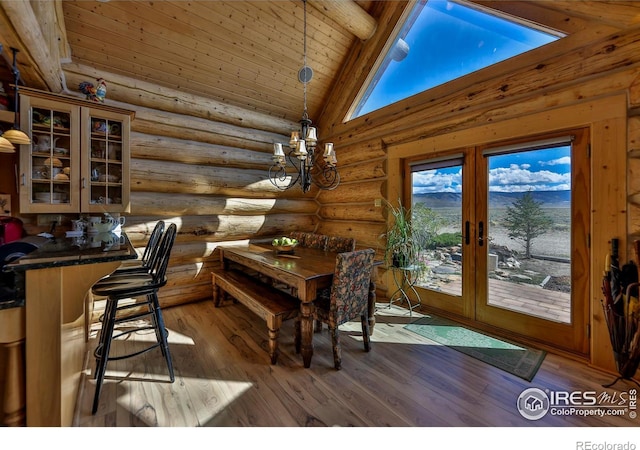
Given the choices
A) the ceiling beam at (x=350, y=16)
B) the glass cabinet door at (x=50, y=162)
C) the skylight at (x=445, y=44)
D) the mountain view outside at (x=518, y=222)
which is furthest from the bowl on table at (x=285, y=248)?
the ceiling beam at (x=350, y=16)

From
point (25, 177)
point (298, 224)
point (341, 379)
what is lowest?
point (341, 379)

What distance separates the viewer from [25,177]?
2162 millimetres

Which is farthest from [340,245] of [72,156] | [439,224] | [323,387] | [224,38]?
[224,38]

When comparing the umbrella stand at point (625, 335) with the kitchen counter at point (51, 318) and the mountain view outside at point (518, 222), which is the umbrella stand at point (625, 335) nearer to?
the mountain view outside at point (518, 222)

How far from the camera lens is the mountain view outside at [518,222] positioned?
234 centimetres

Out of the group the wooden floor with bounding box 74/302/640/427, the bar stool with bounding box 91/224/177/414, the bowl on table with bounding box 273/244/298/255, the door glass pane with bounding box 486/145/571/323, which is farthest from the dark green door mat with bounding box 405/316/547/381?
the bar stool with bounding box 91/224/177/414

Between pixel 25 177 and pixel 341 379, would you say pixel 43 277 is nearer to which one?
pixel 25 177

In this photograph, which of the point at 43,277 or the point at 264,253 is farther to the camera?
the point at 264,253

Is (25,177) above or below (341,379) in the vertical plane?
above

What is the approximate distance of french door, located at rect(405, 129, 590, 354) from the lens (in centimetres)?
224

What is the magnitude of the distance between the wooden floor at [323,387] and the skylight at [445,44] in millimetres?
2992
